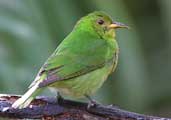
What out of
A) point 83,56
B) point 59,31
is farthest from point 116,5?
point 83,56

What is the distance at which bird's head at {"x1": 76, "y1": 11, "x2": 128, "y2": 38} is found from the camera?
6.22m

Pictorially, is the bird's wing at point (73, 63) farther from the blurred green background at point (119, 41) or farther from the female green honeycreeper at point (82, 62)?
the blurred green background at point (119, 41)

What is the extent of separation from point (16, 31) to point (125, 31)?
1515 mm

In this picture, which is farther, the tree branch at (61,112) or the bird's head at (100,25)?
the bird's head at (100,25)

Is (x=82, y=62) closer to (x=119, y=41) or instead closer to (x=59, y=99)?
(x=59, y=99)

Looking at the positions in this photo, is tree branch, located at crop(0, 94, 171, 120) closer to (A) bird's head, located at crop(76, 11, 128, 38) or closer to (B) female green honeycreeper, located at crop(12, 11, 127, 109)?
(B) female green honeycreeper, located at crop(12, 11, 127, 109)

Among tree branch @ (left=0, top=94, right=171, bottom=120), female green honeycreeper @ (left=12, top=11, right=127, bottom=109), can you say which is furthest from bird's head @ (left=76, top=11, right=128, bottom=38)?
tree branch @ (left=0, top=94, right=171, bottom=120)

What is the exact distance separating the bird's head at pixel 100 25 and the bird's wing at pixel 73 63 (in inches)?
6.3

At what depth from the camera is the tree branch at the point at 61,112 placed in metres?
5.03

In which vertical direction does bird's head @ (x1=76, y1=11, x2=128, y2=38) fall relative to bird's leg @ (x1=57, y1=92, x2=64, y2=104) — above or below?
above

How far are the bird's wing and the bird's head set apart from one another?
16cm

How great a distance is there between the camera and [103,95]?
712 centimetres

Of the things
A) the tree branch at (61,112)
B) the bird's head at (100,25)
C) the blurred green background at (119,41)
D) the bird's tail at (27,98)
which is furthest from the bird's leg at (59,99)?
the bird's head at (100,25)

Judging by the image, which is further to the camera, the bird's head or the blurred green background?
the blurred green background
